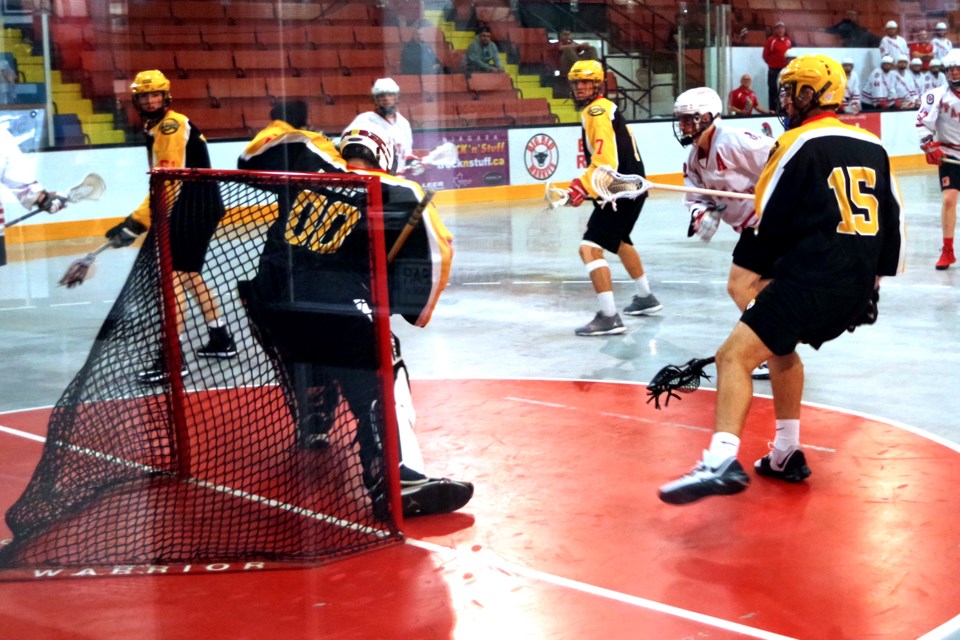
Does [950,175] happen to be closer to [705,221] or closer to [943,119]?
[943,119]

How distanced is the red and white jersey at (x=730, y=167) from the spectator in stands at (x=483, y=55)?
6.53 m

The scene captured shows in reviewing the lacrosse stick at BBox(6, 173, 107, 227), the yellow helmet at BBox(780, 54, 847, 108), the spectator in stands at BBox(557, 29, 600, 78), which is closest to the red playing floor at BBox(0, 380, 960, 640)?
the lacrosse stick at BBox(6, 173, 107, 227)

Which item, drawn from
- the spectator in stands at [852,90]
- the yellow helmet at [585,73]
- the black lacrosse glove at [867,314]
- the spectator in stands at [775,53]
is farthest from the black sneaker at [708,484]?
the spectator in stands at [775,53]

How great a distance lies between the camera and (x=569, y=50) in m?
12.2

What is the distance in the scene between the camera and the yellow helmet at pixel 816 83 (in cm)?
388

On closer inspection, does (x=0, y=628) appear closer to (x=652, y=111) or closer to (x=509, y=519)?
(x=509, y=519)

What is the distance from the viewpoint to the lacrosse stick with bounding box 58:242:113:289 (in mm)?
3742

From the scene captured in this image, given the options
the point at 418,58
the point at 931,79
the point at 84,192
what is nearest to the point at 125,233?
the point at 84,192

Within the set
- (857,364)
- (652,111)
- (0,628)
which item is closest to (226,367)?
(0,628)

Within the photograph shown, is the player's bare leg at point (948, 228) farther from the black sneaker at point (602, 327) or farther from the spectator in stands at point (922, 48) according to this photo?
the spectator in stands at point (922, 48)

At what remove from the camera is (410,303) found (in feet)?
12.3

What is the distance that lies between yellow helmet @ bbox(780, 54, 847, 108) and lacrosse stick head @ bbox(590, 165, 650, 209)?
2728mm

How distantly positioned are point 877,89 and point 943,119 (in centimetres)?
690

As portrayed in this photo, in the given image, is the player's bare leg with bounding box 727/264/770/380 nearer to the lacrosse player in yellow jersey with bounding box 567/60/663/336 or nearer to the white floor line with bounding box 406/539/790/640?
the lacrosse player in yellow jersey with bounding box 567/60/663/336
